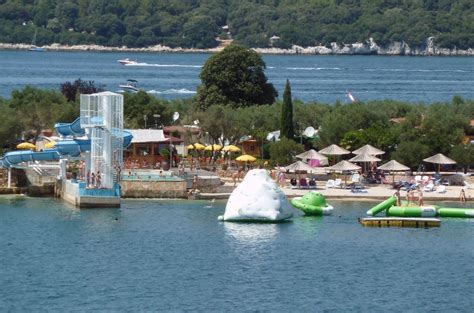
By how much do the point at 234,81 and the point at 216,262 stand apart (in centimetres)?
4324

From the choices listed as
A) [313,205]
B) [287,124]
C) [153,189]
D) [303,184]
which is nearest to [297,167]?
[303,184]

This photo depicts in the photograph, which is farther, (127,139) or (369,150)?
(369,150)

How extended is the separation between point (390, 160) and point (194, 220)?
1452cm

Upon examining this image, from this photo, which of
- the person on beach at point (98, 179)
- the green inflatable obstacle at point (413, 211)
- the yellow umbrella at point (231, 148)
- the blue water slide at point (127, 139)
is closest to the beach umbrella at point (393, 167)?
the green inflatable obstacle at point (413, 211)

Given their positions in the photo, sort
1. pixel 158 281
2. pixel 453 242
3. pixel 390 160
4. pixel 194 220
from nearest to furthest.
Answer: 1. pixel 158 281
2. pixel 453 242
3. pixel 194 220
4. pixel 390 160

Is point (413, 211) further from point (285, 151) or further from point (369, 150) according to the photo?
point (285, 151)

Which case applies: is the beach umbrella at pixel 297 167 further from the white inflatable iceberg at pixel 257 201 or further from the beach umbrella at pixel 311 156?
the white inflatable iceberg at pixel 257 201

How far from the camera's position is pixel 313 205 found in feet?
200

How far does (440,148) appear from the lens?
→ 236 feet

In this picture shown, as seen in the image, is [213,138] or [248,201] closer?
[248,201]

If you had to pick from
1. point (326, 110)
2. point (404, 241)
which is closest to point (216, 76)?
point (326, 110)

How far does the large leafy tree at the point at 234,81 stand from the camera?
303 ft

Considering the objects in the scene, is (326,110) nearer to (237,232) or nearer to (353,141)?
(353,141)

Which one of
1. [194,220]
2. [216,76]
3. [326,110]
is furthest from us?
[216,76]
